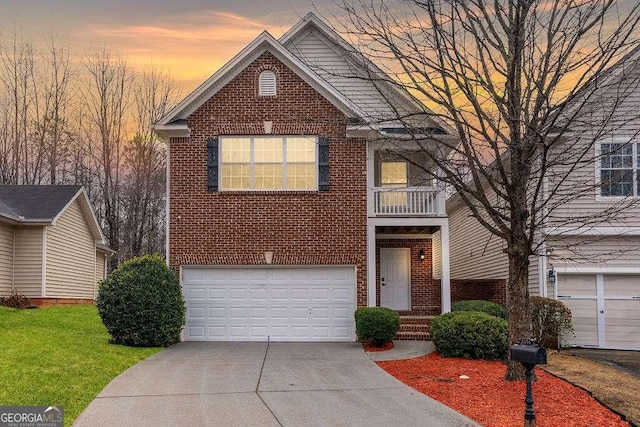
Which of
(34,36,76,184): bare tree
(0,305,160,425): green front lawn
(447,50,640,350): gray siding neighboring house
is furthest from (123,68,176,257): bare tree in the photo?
(447,50,640,350): gray siding neighboring house

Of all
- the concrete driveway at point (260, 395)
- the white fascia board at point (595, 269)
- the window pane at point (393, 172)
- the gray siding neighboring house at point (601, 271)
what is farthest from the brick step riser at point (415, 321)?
the window pane at point (393, 172)

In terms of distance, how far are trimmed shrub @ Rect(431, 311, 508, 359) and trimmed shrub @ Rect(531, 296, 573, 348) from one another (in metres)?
2.14

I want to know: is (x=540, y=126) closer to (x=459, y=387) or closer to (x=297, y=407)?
(x=459, y=387)

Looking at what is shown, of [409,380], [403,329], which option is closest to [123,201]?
[403,329]

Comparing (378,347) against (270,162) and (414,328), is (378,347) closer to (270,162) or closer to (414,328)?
(414,328)

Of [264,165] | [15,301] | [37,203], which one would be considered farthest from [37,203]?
[264,165]

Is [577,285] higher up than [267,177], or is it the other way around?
[267,177]

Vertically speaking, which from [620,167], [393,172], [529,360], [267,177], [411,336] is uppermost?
[393,172]

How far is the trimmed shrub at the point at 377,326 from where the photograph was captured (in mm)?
15820

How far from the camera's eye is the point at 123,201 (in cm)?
4141

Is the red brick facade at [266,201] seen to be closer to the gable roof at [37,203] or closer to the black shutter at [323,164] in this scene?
the black shutter at [323,164]

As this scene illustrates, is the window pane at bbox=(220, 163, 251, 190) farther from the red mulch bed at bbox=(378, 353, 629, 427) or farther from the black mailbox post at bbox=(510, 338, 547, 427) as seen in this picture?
the black mailbox post at bbox=(510, 338, 547, 427)

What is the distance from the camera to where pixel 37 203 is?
24.4 meters

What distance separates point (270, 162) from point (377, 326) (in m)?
5.57
